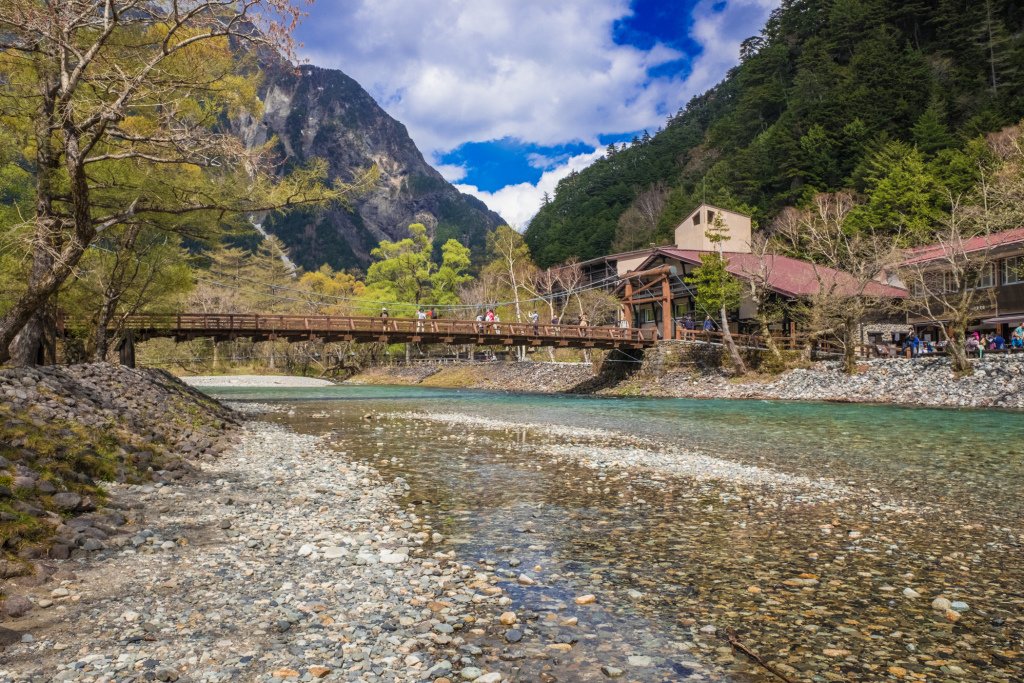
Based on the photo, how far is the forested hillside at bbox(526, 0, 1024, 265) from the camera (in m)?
38.5

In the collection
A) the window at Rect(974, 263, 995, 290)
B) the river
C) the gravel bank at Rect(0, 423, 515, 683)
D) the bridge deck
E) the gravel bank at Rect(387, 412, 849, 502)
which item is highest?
the window at Rect(974, 263, 995, 290)

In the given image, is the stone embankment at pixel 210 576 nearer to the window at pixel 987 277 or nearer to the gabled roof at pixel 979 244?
the gabled roof at pixel 979 244

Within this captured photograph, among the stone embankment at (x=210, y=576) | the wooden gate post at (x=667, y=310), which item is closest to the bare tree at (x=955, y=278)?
the wooden gate post at (x=667, y=310)

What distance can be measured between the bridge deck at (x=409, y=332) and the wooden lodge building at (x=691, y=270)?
4.44 m

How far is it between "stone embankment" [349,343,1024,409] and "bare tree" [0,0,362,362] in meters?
24.0

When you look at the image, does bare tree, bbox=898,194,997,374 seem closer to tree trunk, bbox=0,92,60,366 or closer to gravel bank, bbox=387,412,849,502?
gravel bank, bbox=387,412,849,502

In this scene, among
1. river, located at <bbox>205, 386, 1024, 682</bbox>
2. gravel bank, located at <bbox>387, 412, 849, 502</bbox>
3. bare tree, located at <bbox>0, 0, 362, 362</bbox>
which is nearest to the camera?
river, located at <bbox>205, 386, 1024, 682</bbox>

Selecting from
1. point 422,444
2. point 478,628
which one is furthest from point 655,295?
point 478,628

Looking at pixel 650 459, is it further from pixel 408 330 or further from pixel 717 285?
pixel 408 330

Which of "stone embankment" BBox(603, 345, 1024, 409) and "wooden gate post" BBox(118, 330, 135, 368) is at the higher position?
"wooden gate post" BBox(118, 330, 135, 368)

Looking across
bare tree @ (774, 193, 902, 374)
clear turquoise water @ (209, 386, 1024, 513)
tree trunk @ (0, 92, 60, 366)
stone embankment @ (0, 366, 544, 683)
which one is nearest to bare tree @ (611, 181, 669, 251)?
bare tree @ (774, 193, 902, 374)

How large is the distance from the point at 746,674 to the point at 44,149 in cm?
1199

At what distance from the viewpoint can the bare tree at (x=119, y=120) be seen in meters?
8.18

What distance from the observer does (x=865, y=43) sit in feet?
166
